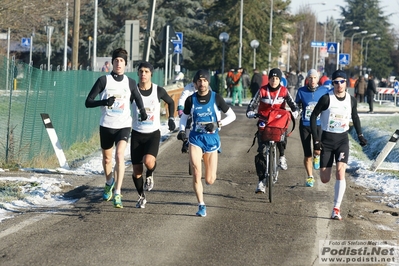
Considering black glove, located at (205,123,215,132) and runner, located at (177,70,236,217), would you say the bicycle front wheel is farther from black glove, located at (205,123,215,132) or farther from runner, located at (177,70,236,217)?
black glove, located at (205,123,215,132)

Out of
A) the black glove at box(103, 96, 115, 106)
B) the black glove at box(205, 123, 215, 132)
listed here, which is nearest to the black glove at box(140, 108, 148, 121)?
the black glove at box(103, 96, 115, 106)

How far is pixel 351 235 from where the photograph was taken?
9.90m

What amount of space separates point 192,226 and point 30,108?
7.36 meters

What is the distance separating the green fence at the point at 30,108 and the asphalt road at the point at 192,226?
2.40m

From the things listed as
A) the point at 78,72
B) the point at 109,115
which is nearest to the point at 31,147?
the point at 78,72

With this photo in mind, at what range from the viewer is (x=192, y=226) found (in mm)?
10133

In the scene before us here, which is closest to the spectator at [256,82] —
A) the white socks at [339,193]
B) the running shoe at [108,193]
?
the running shoe at [108,193]

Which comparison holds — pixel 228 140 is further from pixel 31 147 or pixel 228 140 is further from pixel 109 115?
pixel 109 115

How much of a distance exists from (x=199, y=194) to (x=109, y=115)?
159 centimetres

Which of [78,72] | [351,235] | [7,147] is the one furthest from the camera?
[78,72]

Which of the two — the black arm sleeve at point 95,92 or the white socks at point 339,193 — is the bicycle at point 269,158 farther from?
the black arm sleeve at point 95,92

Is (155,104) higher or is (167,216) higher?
(155,104)

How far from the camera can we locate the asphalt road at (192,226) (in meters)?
8.42

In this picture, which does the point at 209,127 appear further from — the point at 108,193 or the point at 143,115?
the point at 108,193
